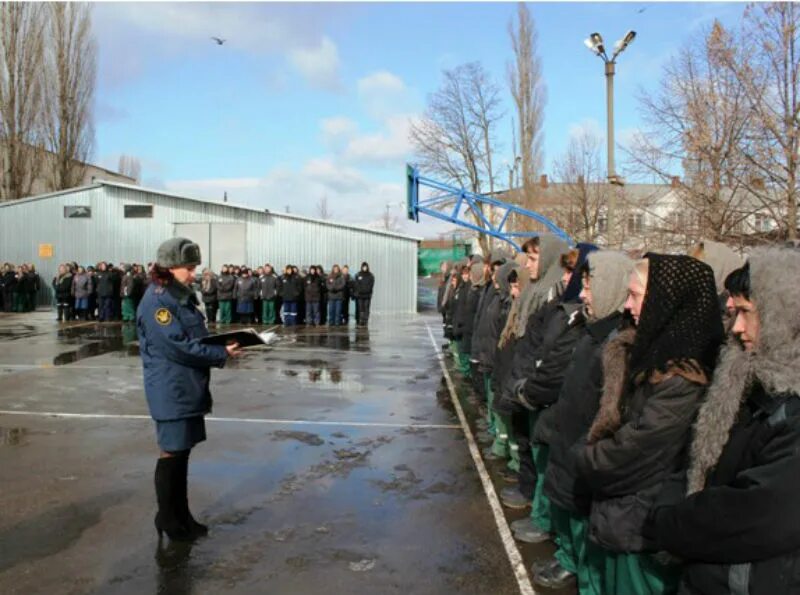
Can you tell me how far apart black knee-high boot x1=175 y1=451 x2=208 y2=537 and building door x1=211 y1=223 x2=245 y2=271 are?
2209 centimetres

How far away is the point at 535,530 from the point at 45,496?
12.2 feet

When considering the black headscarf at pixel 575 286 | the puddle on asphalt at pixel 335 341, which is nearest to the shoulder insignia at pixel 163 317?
the black headscarf at pixel 575 286

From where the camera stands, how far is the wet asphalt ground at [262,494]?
394 cm

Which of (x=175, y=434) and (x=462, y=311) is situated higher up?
(x=462, y=311)

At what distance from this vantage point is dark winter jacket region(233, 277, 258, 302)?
20.8 meters

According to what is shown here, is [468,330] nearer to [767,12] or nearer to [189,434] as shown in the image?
[189,434]

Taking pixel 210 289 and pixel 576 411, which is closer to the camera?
pixel 576 411

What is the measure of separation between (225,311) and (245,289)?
3.76ft

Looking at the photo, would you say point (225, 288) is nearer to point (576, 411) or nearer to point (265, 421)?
point (265, 421)

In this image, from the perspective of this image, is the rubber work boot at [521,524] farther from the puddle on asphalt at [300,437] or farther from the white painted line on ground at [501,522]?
the puddle on asphalt at [300,437]

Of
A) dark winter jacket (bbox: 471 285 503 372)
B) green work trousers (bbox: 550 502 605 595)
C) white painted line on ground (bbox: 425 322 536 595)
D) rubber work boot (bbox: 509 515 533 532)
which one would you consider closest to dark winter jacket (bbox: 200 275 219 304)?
white painted line on ground (bbox: 425 322 536 595)

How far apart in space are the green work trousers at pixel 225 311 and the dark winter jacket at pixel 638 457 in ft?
63.8

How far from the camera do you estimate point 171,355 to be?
Result: 164 inches

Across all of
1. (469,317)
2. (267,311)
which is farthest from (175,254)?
(267,311)
